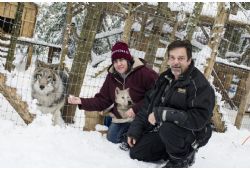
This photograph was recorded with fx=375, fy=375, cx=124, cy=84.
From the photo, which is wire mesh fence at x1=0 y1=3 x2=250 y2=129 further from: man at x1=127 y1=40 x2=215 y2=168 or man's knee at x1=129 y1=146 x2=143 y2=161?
man at x1=127 y1=40 x2=215 y2=168

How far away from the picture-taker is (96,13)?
6.26 meters

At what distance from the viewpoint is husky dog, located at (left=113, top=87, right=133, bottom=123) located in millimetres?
4992

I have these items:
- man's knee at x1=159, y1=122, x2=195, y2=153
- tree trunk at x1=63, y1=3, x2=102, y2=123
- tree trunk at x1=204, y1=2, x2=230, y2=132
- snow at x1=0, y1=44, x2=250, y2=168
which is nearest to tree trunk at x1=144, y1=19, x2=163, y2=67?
tree trunk at x1=204, y1=2, x2=230, y2=132

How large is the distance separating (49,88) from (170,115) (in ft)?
9.88

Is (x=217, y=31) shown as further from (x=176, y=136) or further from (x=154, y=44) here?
(x=176, y=136)

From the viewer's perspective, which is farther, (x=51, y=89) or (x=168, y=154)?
(x=51, y=89)

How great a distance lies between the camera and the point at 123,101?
5.02 metres

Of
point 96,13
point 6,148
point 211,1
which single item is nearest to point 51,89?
point 96,13

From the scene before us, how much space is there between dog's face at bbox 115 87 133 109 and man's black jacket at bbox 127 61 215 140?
2.64 ft

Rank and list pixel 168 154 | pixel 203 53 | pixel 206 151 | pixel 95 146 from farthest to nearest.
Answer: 1. pixel 203 53
2. pixel 206 151
3. pixel 95 146
4. pixel 168 154

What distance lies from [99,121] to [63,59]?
194cm

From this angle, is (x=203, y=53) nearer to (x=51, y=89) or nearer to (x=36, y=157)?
(x=51, y=89)

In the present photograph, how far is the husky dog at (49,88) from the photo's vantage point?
6.24 m

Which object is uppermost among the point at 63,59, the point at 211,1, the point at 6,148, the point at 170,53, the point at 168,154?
the point at 211,1
